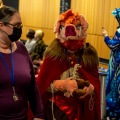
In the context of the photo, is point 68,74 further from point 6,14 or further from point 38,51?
point 38,51

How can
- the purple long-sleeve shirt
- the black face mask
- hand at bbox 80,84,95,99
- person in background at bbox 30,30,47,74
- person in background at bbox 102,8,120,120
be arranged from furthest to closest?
1. person in background at bbox 30,30,47,74
2. person in background at bbox 102,8,120,120
3. hand at bbox 80,84,95,99
4. the black face mask
5. the purple long-sleeve shirt

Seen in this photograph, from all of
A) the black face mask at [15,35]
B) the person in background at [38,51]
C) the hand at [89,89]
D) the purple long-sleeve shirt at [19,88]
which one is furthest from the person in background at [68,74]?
the person in background at [38,51]

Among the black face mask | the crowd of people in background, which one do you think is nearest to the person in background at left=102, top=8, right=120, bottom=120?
the black face mask

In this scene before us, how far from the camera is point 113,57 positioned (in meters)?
4.41

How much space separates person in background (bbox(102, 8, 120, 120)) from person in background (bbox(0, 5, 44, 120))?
209 centimetres

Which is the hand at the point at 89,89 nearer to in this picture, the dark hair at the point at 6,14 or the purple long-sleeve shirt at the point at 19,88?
the purple long-sleeve shirt at the point at 19,88

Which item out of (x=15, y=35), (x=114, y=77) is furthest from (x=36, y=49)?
(x=15, y=35)

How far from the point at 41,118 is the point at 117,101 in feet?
7.22

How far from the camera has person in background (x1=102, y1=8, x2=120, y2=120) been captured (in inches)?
171

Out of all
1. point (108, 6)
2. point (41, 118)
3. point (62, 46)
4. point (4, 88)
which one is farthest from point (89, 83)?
point (108, 6)

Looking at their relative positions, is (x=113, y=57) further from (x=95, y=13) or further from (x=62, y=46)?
(x=95, y=13)

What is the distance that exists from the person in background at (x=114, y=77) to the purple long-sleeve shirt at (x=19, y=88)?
2081mm

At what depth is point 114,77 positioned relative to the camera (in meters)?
4.39

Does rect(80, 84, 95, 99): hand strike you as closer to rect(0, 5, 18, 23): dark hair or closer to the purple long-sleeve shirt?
the purple long-sleeve shirt
